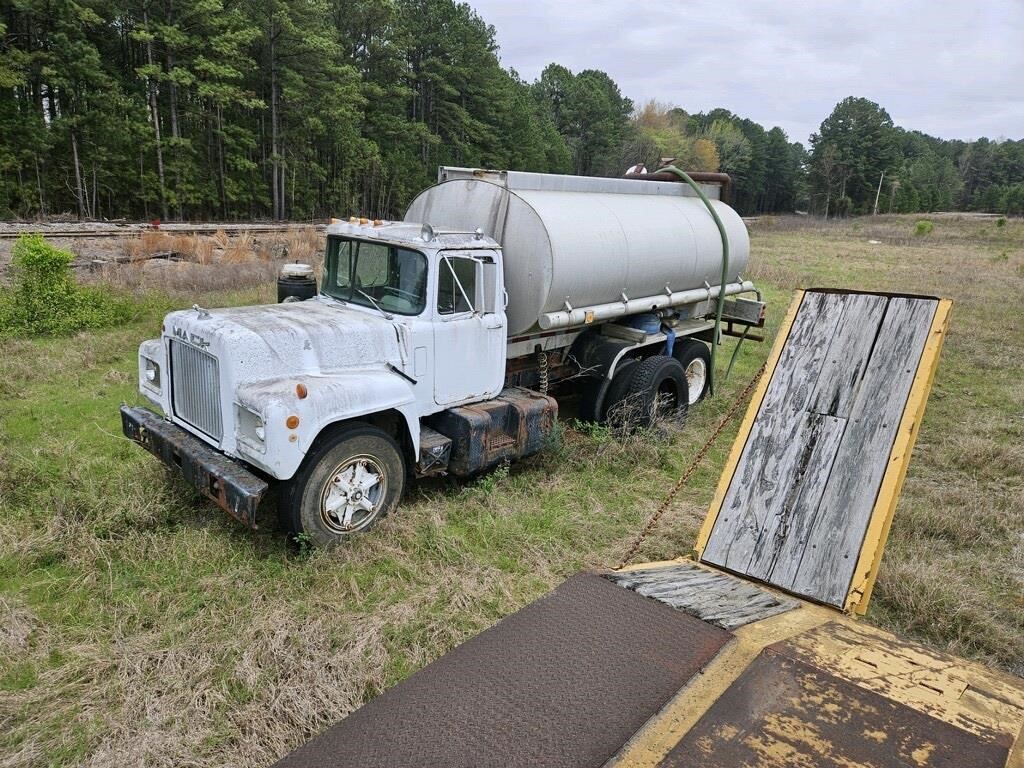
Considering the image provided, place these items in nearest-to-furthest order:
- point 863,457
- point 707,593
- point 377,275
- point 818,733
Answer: point 818,733 < point 707,593 < point 863,457 < point 377,275

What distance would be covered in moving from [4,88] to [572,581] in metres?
33.2

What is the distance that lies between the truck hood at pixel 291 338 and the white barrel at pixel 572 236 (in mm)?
1565

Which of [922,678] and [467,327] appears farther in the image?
[467,327]

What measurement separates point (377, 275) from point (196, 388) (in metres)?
1.75

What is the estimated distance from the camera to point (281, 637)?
3.88m

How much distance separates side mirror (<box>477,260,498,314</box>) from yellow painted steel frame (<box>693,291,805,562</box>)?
276 centimetres

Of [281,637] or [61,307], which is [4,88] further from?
[281,637]

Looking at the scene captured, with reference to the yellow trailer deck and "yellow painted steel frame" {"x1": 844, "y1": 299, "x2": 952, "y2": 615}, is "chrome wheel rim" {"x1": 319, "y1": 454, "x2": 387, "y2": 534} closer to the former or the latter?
the yellow trailer deck

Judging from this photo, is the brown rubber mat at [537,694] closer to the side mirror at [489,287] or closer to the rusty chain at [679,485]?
the rusty chain at [679,485]

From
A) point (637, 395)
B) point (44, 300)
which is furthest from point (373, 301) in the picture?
point (44, 300)

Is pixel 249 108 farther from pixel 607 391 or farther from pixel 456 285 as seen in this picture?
pixel 456 285

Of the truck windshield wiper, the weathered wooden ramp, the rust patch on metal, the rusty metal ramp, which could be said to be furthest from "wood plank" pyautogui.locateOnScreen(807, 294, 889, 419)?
the truck windshield wiper

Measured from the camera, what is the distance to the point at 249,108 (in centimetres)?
3619

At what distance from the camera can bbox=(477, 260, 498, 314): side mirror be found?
5.95 metres
